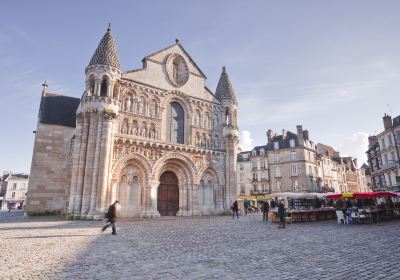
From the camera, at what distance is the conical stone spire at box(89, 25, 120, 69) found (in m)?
18.5

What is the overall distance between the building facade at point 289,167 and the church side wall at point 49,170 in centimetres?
Answer: 2992

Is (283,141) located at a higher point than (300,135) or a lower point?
lower

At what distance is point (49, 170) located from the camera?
2366 cm

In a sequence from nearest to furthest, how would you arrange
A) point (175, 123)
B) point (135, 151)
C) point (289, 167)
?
point (135, 151) → point (175, 123) → point (289, 167)

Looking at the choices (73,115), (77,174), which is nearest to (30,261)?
(77,174)

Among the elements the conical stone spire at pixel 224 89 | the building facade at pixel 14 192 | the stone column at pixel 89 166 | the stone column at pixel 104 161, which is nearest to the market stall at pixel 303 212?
the stone column at pixel 104 161

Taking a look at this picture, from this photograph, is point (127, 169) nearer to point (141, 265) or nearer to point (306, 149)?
point (141, 265)

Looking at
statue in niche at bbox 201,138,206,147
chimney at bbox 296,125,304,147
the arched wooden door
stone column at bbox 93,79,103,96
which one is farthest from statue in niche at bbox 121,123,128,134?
chimney at bbox 296,125,304,147

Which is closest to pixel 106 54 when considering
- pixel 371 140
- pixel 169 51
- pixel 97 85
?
pixel 97 85

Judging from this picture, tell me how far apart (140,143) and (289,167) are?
28.5 m

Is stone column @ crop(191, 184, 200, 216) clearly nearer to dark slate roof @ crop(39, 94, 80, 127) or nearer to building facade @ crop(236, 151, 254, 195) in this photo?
dark slate roof @ crop(39, 94, 80, 127)

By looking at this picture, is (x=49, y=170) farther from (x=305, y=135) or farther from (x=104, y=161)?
(x=305, y=135)

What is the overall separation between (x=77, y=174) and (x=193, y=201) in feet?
28.5

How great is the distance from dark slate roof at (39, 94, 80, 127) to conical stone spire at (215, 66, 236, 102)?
48.2 ft
